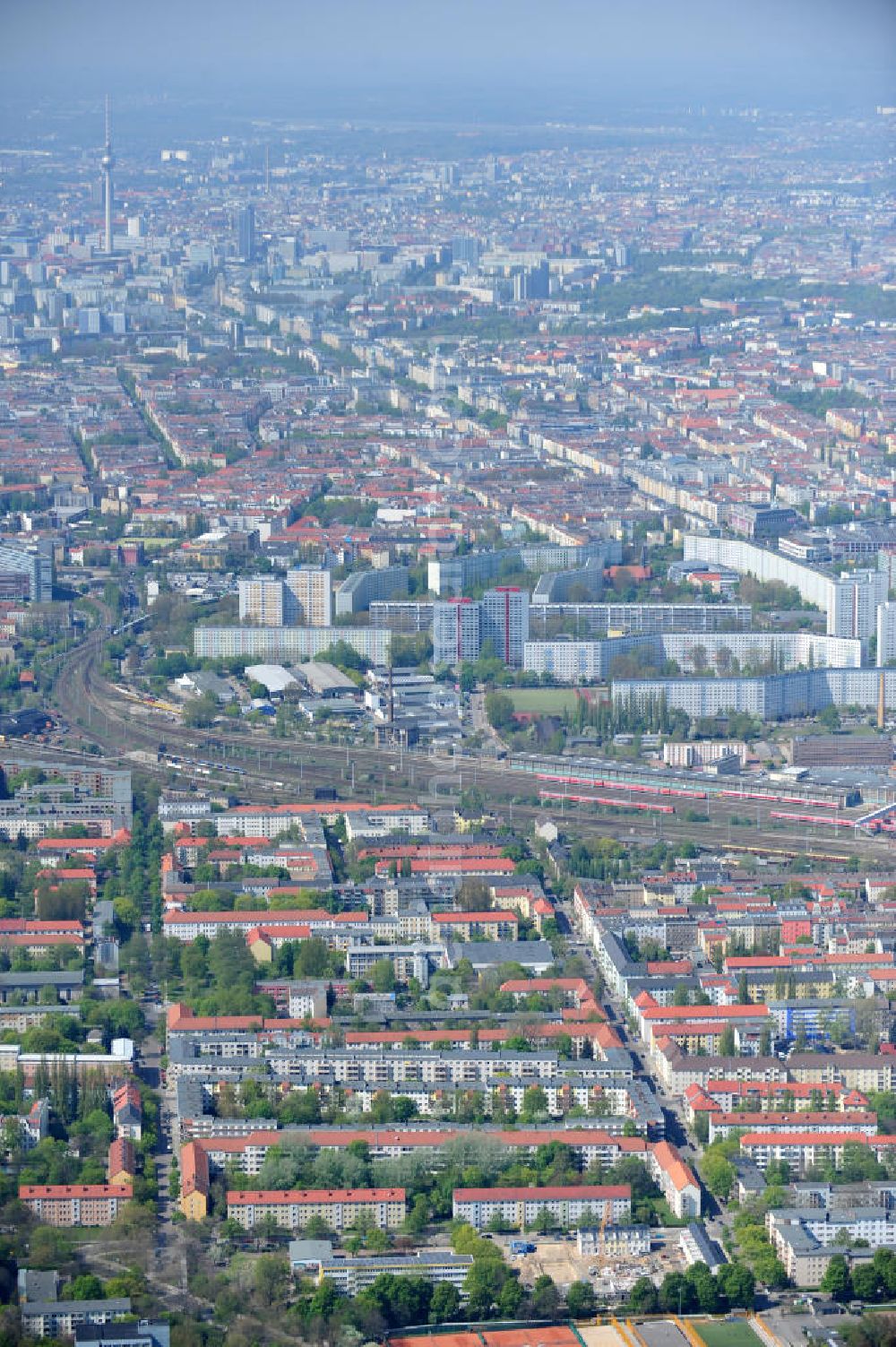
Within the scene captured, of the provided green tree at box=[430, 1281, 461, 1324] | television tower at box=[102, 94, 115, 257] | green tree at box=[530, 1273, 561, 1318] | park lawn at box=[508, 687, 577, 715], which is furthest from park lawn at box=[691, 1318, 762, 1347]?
television tower at box=[102, 94, 115, 257]

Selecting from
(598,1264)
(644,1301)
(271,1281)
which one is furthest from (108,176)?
(644,1301)

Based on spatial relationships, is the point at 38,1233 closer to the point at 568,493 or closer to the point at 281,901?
the point at 281,901

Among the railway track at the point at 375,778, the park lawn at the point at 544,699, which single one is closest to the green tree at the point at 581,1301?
the railway track at the point at 375,778

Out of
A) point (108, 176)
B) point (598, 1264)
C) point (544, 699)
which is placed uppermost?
point (598, 1264)

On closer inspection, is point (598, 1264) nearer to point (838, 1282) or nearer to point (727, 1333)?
point (727, 1333)

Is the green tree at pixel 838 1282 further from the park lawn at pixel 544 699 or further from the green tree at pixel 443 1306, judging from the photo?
the park lawn at pixel 544 699

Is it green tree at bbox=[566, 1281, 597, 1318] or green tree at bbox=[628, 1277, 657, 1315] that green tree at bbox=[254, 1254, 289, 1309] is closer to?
green tree at bbox=[566, 1281, 597, 1318]
